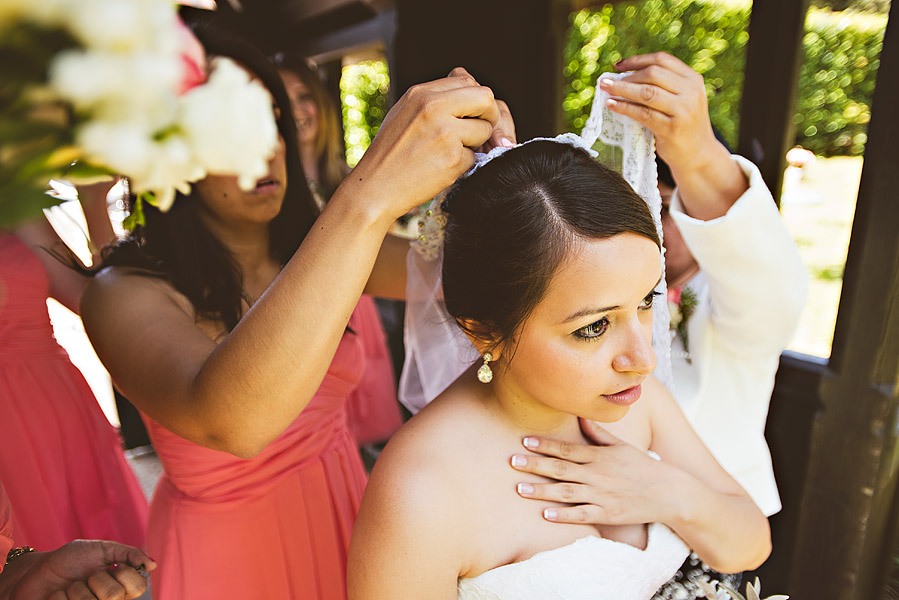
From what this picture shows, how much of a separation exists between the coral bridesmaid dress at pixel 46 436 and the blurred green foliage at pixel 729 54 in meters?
2.34

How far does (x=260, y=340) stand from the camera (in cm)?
84

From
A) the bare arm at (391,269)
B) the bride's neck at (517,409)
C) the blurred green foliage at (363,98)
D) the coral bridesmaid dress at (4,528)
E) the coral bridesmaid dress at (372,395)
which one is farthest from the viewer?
the blurred green foliage at (363,98)

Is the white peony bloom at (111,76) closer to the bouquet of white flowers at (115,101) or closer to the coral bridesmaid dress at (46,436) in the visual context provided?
the bouquet of white flowers at (115,101)

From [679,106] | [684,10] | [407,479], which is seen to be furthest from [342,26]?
[407,479]

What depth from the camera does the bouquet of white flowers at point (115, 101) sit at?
29 centimetres

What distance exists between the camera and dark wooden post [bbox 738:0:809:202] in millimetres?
2129

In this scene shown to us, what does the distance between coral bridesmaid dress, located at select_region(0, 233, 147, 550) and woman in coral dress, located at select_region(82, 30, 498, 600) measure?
560mm

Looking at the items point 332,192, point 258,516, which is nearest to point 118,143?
point 258,516

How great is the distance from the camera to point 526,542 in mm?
1106

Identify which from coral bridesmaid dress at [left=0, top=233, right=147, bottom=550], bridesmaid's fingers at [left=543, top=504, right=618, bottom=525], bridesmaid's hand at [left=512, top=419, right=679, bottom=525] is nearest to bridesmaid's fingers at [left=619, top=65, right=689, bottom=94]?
bridesmaid's hand at [left=512, top=419, right=679, bottom=525]

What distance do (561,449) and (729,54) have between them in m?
4.04

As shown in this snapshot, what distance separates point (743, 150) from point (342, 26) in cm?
384

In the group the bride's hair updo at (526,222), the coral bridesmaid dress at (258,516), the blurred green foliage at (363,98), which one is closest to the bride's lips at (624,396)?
the bride's hair updo at (526,222)

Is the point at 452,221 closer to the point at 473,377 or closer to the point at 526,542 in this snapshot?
the point at 473,377
